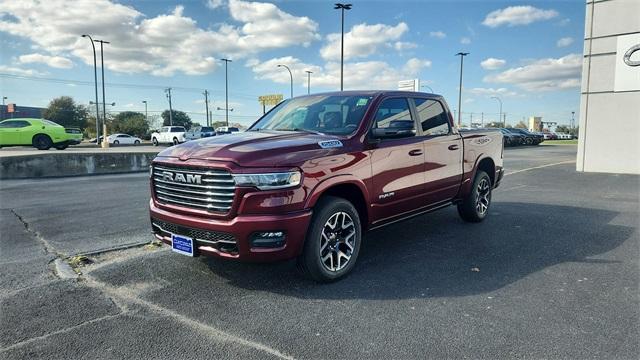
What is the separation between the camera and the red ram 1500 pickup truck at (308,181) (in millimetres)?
3572

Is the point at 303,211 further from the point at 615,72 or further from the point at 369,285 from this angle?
the point at 615,72

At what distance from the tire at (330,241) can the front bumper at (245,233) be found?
0.12 metres

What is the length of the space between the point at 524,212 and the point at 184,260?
579 cm

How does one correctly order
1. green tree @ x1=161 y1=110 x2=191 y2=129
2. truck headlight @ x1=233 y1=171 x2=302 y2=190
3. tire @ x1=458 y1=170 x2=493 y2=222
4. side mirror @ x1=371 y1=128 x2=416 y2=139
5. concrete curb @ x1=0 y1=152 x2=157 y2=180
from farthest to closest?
green tree @ x1=161 y1=110 x2=191 y2=129
concrete curb @ x1=0 y1=152 x2=157 y2=180
tire @ x1=458 y1=170 x2=493 y2=222
side mirror @ x1=371 y1=128 x2=416 y2=139
truck headlight @ x1=233 y1=171 x2=302 y2=190

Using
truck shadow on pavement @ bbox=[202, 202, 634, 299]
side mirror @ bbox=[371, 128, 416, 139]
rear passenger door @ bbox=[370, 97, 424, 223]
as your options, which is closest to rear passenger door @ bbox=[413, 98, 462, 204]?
rear passenger door @ bbox=[370, 97, 424, 223]

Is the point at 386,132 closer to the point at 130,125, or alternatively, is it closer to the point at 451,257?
the point at 451,257

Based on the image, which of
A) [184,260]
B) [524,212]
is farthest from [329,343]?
[524,212]

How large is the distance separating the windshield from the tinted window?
182mm

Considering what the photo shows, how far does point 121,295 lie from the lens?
3807 millimetres

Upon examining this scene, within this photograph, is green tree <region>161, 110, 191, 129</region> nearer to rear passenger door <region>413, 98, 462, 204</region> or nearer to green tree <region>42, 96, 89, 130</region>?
green tree <region>42, 96, 89, 130</region>

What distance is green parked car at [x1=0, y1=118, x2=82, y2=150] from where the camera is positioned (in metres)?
19.7

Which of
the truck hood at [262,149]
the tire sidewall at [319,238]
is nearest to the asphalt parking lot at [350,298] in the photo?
the tire sidewall at [319,238]

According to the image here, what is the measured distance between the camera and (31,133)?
65.5 feet

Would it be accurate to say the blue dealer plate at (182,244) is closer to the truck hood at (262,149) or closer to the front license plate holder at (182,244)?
the front license plate holder at (182,244)
